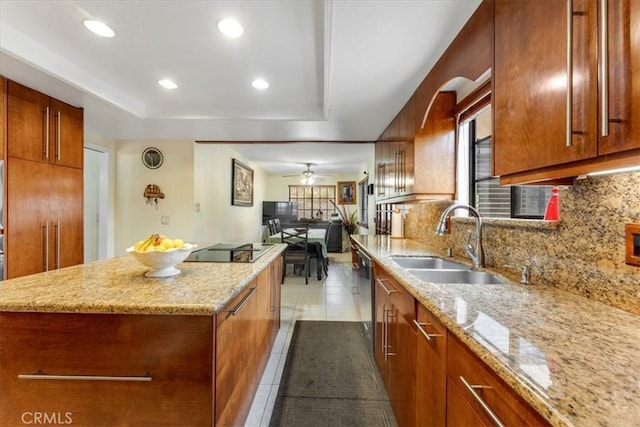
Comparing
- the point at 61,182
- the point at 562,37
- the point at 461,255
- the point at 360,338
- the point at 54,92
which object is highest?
the point at 54,92

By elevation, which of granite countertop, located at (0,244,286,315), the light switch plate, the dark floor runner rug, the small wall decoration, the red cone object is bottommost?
the dark floor runner rug

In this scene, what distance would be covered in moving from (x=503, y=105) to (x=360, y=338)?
2.22 meters

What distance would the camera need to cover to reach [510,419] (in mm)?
598

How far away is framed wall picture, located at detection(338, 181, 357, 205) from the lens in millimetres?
8406

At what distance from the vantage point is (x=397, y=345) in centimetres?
149

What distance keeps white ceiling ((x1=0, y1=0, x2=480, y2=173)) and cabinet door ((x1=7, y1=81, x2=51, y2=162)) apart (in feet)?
0.34

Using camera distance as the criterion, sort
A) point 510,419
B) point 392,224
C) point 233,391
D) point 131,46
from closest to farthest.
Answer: point 510,419 < point 233,391 < point 131,46 < point 392,224

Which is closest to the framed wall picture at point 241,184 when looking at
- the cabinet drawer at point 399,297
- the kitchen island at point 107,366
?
the cabinet drawer at point 399,297

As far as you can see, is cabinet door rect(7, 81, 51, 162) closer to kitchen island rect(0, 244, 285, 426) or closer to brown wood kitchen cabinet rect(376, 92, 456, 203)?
kitchen island rect(0, 244, 285, 426)

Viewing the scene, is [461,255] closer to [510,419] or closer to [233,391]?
[510,419]

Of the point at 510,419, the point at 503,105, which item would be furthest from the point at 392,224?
the point at 510,419

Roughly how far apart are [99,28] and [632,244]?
9.01ft

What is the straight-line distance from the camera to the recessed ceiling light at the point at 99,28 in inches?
63.9

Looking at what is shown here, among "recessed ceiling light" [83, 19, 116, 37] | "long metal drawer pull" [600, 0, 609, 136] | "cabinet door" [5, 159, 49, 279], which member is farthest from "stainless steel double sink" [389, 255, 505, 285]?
"cabinet door" [5, 159, 49, 279]
